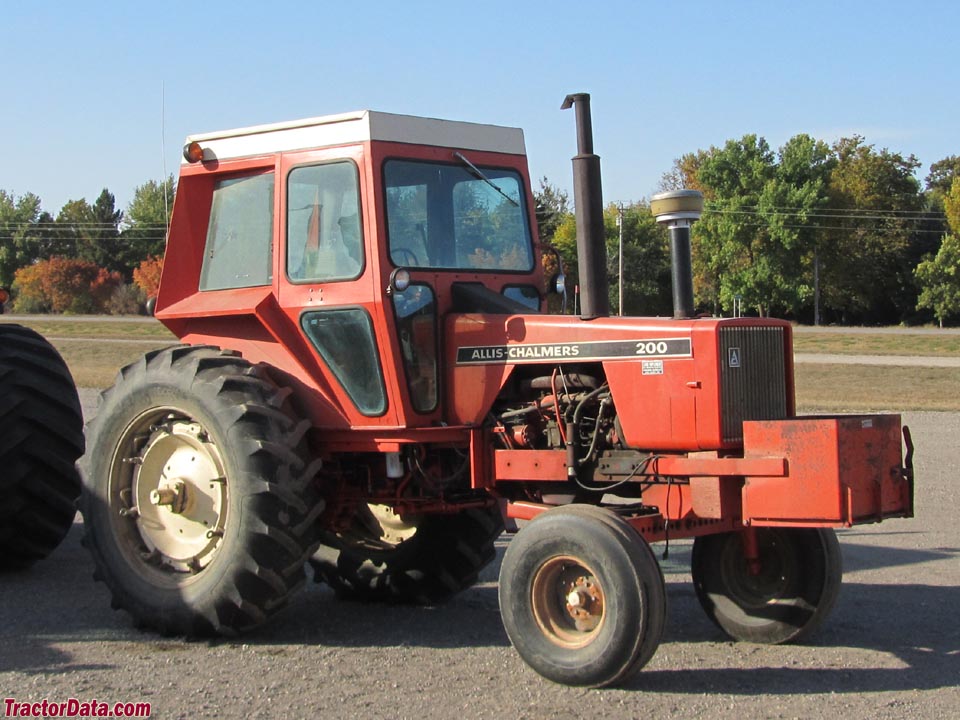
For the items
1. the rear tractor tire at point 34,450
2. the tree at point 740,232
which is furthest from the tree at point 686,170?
the rear tractor tire at point 34,450

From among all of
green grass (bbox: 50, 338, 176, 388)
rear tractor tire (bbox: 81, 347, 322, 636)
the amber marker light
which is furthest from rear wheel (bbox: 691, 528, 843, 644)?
green grass (bbox: 50, 338, 176, 388)

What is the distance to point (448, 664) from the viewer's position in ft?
20.3

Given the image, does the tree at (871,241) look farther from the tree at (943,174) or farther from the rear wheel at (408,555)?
the rear wheel at (408,555)

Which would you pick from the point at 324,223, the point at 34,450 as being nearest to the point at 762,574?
the point at 324,223

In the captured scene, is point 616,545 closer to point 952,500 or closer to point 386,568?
point 386,568

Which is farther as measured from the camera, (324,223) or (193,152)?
(193,152)

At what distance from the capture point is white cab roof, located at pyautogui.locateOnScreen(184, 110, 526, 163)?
22.5ft

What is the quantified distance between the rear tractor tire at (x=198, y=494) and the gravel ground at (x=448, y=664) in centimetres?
27

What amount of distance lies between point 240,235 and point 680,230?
265 centimetres

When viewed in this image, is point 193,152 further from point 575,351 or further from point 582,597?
point 582,597

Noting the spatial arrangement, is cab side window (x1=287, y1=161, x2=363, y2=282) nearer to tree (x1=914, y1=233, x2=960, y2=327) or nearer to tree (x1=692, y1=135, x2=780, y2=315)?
tree (x1=914, y1=233, x2=960, y2=327)

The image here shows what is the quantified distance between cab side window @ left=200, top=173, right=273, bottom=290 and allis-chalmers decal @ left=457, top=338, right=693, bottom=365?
1.37m

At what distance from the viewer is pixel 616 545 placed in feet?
18.6

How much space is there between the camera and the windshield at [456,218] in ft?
22.5
